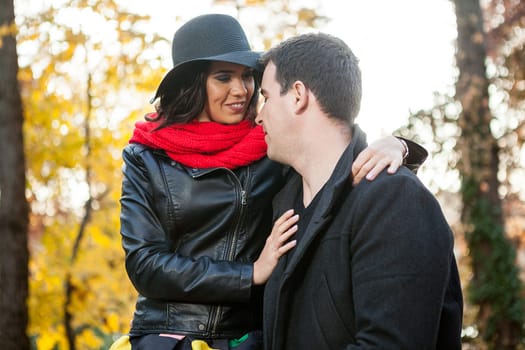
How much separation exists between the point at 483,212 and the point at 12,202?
6.03m

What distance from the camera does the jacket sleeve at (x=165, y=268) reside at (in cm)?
274

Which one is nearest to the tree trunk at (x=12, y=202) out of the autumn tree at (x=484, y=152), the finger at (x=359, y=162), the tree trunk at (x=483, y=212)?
the finger at (x=359, y=162)

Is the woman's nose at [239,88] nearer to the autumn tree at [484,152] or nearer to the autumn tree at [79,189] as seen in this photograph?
the autumn tree at [79,189]

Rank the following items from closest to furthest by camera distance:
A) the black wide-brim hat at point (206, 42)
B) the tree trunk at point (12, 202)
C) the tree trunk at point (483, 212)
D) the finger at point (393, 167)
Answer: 1. the finger at point (393, 167)
2. the black wide-brim hat at point (206, 42)
3. the tree trunk at point (12, 202)
4. the tree trunk at point (483, 212)

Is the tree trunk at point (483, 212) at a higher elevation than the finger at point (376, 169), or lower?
lower

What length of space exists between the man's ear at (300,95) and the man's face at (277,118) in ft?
0.09

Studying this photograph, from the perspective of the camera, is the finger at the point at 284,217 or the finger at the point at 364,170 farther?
the finger at the point at 284,217

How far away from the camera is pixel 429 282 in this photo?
2135 mm

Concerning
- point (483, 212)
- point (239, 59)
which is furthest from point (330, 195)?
point (483, 212)

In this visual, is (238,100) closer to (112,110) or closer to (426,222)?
(426,222)

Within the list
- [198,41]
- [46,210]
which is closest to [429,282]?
[198,41]

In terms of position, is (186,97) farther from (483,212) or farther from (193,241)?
(483,212)

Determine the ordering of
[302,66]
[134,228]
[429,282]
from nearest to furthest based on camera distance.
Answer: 1. [429,282]
2. [302,66]
3. [134,228]

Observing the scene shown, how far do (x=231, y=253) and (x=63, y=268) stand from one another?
5.97m
